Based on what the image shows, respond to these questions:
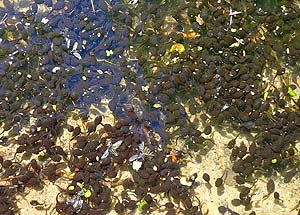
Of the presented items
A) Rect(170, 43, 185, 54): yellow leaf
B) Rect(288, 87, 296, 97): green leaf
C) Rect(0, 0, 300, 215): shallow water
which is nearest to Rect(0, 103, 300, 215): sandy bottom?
Rect(0, 0, 300, 215): shallow water

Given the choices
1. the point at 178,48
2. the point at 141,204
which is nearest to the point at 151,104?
the point at 178,48

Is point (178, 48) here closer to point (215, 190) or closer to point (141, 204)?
point (215, 190)

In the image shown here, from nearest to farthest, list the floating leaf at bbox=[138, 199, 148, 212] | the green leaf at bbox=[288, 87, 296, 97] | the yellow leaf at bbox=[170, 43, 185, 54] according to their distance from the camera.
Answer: the floating leaf at bbox=[138, 199, 148, 212]
the green leaf at bbox=[288, 87, 296, 97]
the yellow leaf at bbox=[170, 43, 185, 54]

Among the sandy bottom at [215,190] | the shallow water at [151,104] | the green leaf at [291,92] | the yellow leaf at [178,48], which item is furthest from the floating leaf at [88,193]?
the green leaf at [291,92]

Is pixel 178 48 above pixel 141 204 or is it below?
above

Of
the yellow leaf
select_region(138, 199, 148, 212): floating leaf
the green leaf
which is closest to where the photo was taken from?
select_region(138, 199, 148, 212): floating leaf

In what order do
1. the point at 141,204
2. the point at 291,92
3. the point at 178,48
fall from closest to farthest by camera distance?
the point at 141,204
the point at 291,92
the point at 178,48

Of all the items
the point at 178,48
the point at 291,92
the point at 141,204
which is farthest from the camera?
the point at 178,48

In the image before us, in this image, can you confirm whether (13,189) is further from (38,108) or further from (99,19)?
(99,19)

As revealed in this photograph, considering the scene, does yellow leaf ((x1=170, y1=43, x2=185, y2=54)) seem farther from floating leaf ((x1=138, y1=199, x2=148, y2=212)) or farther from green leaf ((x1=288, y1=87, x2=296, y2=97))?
floating leaf ((x1=138, y1=199, x2=148, y2=212))
